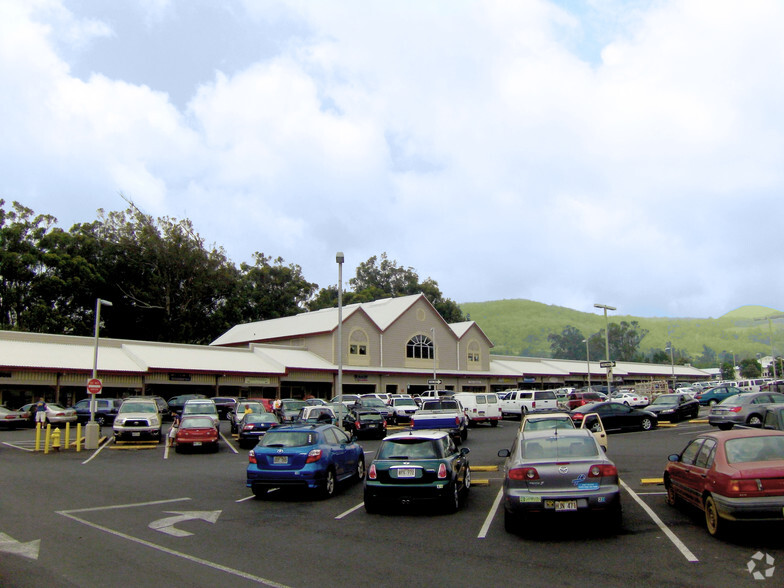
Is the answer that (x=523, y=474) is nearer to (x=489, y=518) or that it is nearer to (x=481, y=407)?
(x=489, y=518)

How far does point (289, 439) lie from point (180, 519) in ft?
9.80

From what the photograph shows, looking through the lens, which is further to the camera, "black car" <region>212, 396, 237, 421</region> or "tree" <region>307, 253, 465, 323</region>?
"tree" <region>307, 253, 465, 323</region>

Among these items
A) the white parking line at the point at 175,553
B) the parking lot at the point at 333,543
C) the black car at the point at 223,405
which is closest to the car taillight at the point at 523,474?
the parking lot at the point at 333,543

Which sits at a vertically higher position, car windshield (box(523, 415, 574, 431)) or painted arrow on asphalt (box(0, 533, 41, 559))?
car windshield (box(523, 415, 574, 431))

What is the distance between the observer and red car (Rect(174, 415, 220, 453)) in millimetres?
Answer: 23484

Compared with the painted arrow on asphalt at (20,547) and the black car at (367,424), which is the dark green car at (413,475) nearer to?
the painted arrow on asphalt at (20,547)

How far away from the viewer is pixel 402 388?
59375mm

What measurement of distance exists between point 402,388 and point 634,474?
44001mm

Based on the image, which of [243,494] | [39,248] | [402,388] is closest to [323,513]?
[243,494]

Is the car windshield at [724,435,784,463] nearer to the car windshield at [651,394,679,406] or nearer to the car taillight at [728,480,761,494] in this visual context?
the car taillight at [728,480,761,494]

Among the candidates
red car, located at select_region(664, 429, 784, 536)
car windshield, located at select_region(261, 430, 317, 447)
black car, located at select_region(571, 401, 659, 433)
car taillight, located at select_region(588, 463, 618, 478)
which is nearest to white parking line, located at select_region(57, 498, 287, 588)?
car windshield, located at select_region(261, 430, 317, 447)

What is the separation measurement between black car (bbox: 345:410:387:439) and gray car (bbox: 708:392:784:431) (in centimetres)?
1403

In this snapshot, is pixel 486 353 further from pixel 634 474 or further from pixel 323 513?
pixel 323 513

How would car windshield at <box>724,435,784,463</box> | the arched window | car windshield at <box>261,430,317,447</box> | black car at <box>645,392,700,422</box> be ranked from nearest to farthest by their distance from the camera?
car windshield at <box>724,435,784,463</box> < car windshield at <box>261,430,317,447</box> < black car at <box>645,392,700,422</box> < the arched window
